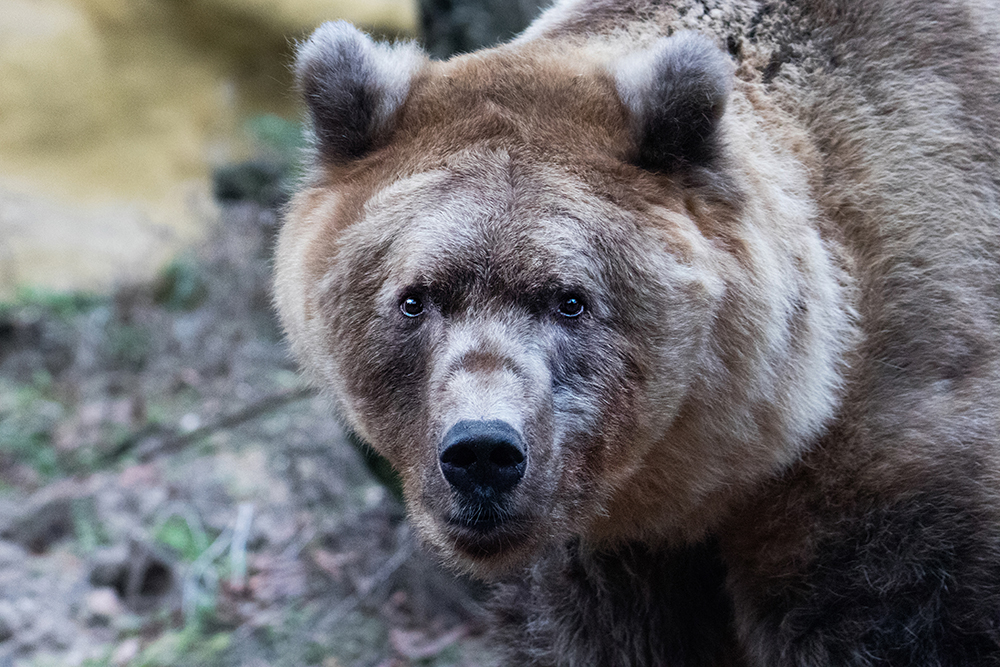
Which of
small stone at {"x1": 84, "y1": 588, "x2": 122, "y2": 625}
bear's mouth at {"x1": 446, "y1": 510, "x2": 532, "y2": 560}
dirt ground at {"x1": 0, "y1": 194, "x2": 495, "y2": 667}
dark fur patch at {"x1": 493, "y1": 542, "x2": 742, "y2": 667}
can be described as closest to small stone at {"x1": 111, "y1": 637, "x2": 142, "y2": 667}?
dirt ground at {"x1": 0, "y1": 194, "x2": 495, "y2": 667}

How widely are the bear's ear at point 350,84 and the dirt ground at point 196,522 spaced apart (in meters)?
2.91

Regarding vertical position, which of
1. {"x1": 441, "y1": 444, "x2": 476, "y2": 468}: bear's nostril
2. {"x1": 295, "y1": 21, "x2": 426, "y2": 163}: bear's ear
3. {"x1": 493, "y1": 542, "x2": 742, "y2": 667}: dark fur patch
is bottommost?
{"x1": 493, "y1": 542, "x2": 742, "y2": 667}: dark fur patch

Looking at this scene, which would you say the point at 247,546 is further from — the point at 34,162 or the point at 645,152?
the point at 34,162

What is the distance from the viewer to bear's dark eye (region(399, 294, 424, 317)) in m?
2.75

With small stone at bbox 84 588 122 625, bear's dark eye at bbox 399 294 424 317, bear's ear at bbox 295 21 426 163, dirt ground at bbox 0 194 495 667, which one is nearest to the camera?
bear's dark eye at bbox 399 294 424 317

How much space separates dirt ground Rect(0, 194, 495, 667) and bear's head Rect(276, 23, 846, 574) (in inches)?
94.7

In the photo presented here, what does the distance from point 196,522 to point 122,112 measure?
8040 millimetres

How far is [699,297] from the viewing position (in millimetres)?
2771

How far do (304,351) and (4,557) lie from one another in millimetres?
3416

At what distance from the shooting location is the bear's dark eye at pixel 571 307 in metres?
2.66

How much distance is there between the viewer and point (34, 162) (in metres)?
11.4

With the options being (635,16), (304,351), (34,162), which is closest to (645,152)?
(635,16)

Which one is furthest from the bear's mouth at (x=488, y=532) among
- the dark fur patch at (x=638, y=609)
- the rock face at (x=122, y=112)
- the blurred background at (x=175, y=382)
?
the rock face at (x=122, y=112)

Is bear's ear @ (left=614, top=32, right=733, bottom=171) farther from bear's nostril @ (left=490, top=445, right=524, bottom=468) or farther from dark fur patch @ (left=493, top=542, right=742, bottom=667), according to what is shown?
dark fur patch @ (left=493, top=542, right=742, bottom=667)
